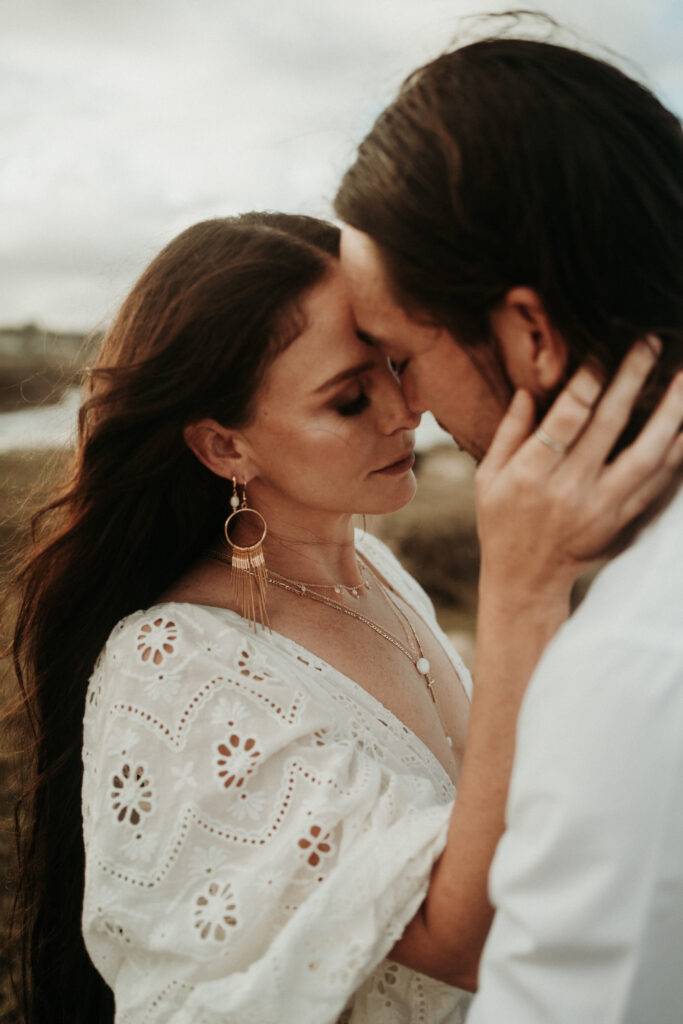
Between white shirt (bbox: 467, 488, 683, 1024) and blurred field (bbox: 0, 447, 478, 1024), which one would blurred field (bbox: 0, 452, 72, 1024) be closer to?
blurred field (bbox: 0, 447, 478, 1024)

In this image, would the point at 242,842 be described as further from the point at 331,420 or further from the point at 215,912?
the point at 331,420

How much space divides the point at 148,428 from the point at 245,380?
0.26 meters

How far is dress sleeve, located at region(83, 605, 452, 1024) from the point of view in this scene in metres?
1.63

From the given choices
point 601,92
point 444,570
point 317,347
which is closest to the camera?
point 601,92

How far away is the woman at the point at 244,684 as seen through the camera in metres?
1.66

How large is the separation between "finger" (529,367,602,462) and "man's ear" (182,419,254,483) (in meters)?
0.96

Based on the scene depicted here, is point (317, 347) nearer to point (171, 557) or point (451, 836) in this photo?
point (171, 557)

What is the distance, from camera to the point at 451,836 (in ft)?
5.36

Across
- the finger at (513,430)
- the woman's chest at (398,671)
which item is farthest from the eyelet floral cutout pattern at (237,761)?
the finger at (513,430)

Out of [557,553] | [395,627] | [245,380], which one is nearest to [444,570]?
[395,627]

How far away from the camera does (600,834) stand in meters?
1.17

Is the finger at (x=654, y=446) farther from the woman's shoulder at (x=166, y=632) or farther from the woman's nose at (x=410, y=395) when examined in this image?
the woman's shoulder at (x=166, y=632)

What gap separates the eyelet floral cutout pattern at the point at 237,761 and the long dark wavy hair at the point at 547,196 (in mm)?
862

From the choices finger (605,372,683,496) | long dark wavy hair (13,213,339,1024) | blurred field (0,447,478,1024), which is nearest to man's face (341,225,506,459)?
finger (605,372,683,496)
